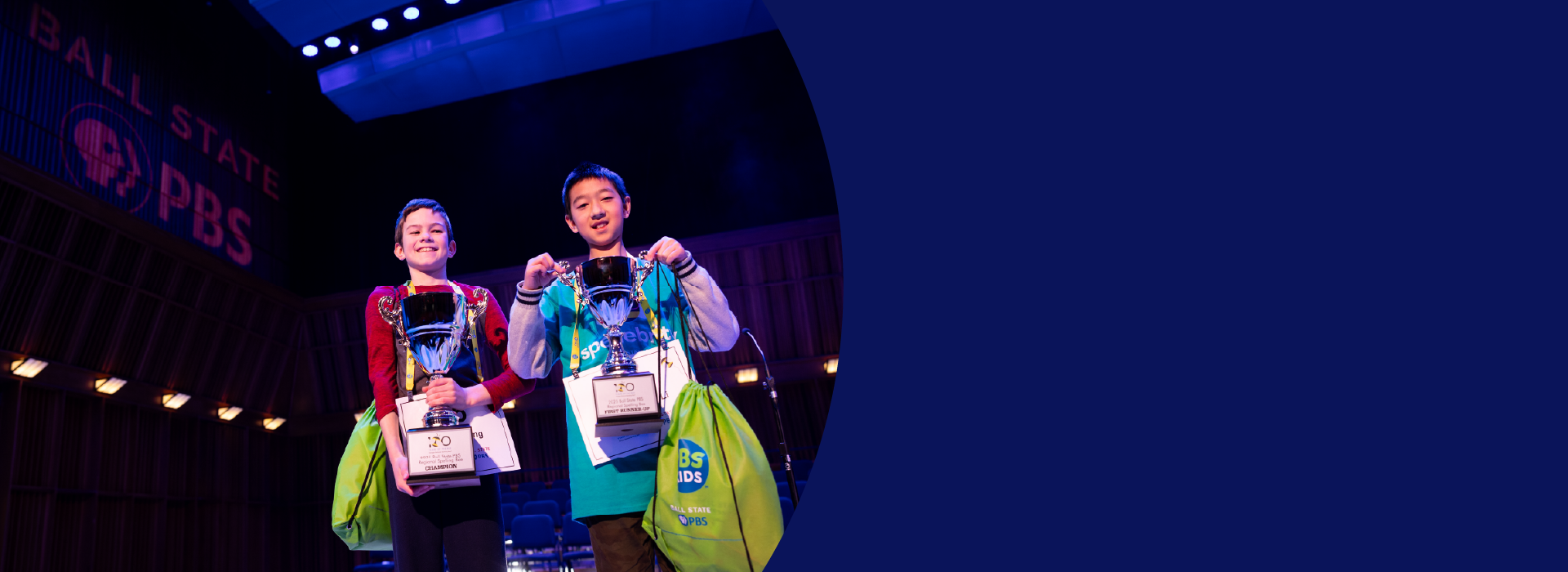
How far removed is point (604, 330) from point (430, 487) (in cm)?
41

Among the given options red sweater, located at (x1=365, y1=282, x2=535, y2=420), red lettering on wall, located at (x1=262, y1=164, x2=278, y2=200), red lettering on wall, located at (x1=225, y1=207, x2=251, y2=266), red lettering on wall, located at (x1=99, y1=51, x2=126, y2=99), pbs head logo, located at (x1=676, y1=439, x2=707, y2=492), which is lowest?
pbs head logo, located at (x1=676, y1=439, x2=707, y2=492)

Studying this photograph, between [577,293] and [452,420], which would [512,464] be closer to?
[452,420]

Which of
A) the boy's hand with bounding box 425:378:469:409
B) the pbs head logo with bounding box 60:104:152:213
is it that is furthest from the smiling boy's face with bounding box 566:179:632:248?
the pbs head logo with bounding box 60:104:152:213

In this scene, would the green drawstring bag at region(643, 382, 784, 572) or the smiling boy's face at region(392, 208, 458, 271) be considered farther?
the smiling boy's face at region(392, 208, 458, 271)

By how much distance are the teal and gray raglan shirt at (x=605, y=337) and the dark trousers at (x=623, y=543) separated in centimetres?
2

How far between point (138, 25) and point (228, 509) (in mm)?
5372

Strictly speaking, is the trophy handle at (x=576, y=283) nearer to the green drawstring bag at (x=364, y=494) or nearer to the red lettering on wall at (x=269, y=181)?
the green drawstring bag at (x=364, y=494)

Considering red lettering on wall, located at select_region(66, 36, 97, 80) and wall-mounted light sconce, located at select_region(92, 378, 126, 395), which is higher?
red lettering on wall, located at select_region(66, 36, 97, 80)

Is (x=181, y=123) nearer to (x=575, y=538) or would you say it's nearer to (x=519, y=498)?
(x=519, y=498)

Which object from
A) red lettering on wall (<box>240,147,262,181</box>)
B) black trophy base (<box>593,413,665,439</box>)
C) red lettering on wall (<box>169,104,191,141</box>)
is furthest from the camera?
red lettering on wall (<box>240,147,262,181</box>)

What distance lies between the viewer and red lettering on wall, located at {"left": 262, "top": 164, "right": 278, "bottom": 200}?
35.8 feet

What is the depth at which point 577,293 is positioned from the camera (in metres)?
1.64

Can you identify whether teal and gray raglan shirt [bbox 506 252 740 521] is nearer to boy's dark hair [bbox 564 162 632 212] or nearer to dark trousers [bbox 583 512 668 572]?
dark trousers [bbox 583 512 668 572]

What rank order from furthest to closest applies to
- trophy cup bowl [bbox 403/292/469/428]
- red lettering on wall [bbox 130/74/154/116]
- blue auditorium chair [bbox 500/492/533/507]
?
red lettering on wall [bbox 130/74/154/116], blue auditorium chair [bbox 500/492/533/507], trophy cup bowl [bbox 403/292/469/428]
